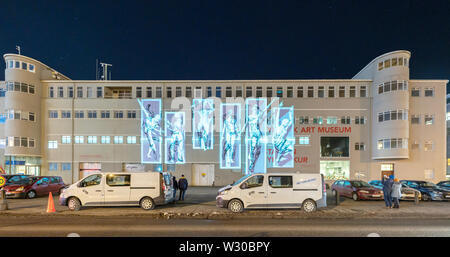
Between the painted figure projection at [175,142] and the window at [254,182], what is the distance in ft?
52.6

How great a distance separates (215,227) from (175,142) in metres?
18.6

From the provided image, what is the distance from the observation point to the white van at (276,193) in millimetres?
11016

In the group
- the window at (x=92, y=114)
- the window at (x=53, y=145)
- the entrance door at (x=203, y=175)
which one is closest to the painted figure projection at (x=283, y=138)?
the entrance door at (x=203, y=175)

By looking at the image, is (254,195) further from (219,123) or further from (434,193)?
(219,123)

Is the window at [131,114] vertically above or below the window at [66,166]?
above

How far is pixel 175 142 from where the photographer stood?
26250 millimetres

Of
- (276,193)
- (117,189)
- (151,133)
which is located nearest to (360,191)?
(276,193)

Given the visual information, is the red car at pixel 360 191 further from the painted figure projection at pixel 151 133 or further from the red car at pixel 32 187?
the red car at pixel 32 187

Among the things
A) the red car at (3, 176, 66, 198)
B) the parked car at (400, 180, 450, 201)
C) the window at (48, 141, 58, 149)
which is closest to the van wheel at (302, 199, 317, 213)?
the parked car at (400, 180, 450, 201)

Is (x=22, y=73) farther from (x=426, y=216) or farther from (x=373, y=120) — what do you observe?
(x=373, y=120)

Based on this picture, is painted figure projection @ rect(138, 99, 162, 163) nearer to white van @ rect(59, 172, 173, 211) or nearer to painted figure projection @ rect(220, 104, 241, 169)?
painted figure projection @ rect(220, 104, 241, 169)

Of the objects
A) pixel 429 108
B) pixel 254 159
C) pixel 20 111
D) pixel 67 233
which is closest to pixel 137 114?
pixel 20 111

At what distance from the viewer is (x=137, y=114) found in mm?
26797

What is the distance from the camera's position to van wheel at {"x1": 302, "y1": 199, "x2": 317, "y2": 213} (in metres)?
11.1
